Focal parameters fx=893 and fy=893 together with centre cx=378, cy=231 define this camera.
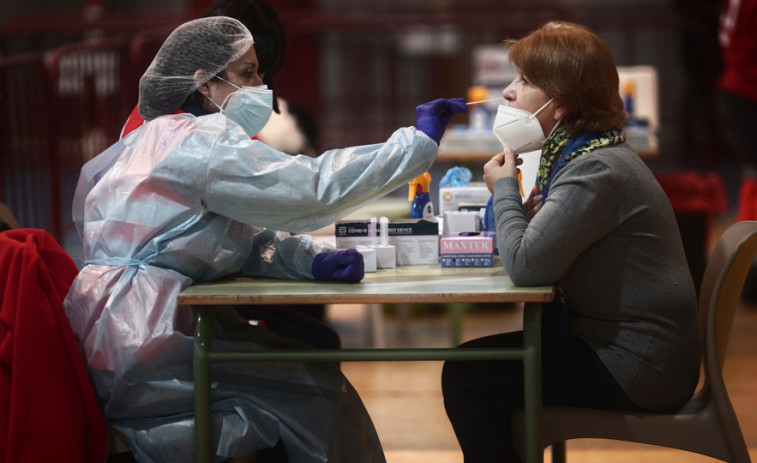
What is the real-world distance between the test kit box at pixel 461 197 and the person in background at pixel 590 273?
0.48 m

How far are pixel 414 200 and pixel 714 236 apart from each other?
16.9 feet

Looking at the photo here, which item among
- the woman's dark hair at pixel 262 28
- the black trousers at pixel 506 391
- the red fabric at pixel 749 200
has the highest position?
the woman's dark hair at pixel 262 28

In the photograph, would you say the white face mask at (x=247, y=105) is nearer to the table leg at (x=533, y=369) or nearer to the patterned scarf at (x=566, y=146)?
the patterned scarf at (x=566, y=146)

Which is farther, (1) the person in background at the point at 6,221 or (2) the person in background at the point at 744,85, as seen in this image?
(2) the person in background at the point at 744,85

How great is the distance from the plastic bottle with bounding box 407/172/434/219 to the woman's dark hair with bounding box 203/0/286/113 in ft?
1.95

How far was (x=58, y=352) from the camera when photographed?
6.35 feet

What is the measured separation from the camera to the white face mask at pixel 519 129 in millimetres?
2217

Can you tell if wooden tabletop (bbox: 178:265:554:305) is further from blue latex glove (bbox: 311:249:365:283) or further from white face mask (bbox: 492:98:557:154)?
white face mask (bbox: 492:98:557:154)

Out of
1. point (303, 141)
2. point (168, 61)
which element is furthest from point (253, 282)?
point (303, 141)

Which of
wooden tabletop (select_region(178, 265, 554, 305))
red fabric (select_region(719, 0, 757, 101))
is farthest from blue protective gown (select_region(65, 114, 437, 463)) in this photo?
red fabric (select_region(719, 0, 757, 101))

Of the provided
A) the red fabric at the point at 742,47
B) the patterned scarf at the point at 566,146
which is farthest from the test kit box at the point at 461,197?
the red fabric at the point at 742,47

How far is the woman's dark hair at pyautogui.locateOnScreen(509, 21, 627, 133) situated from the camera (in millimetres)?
2084

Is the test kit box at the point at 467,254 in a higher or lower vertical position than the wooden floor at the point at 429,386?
higher

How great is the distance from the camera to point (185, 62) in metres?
2.23
